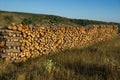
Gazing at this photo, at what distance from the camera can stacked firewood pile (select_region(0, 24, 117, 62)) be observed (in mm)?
9953

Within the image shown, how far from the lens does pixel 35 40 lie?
1133cm

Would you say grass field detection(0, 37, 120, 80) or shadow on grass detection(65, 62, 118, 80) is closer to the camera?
grass field detection(0, 37, 120, 80)

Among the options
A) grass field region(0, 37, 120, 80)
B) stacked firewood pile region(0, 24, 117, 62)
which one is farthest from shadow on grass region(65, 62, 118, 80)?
stacked firewood pile region(0, 24, 117, 62)

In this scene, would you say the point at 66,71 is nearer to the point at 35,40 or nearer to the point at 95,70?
the point at 95,70

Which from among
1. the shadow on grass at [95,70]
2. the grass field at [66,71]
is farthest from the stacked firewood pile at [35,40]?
the shadow on grass at [95,70]

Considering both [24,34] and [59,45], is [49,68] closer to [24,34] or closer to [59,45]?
[24,34]

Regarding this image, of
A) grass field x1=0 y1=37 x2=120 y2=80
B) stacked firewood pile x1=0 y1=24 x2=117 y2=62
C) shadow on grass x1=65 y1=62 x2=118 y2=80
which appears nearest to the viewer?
grass field x1=0 y1=37 x2=120 y2=80

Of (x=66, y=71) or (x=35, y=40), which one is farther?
(x=35, y=40)

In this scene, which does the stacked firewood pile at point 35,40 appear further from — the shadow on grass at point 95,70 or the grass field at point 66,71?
the shadow on grass at point 95,70

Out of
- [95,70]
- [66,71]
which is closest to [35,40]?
[66,71]

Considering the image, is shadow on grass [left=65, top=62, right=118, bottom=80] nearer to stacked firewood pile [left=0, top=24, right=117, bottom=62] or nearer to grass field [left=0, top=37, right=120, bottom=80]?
grass field [left=0, top=37, right=120, bottom=80]

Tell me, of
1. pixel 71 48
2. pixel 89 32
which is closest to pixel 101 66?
pixel 71 48

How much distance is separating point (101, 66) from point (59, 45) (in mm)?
4651

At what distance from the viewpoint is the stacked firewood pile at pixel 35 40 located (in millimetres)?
9953
